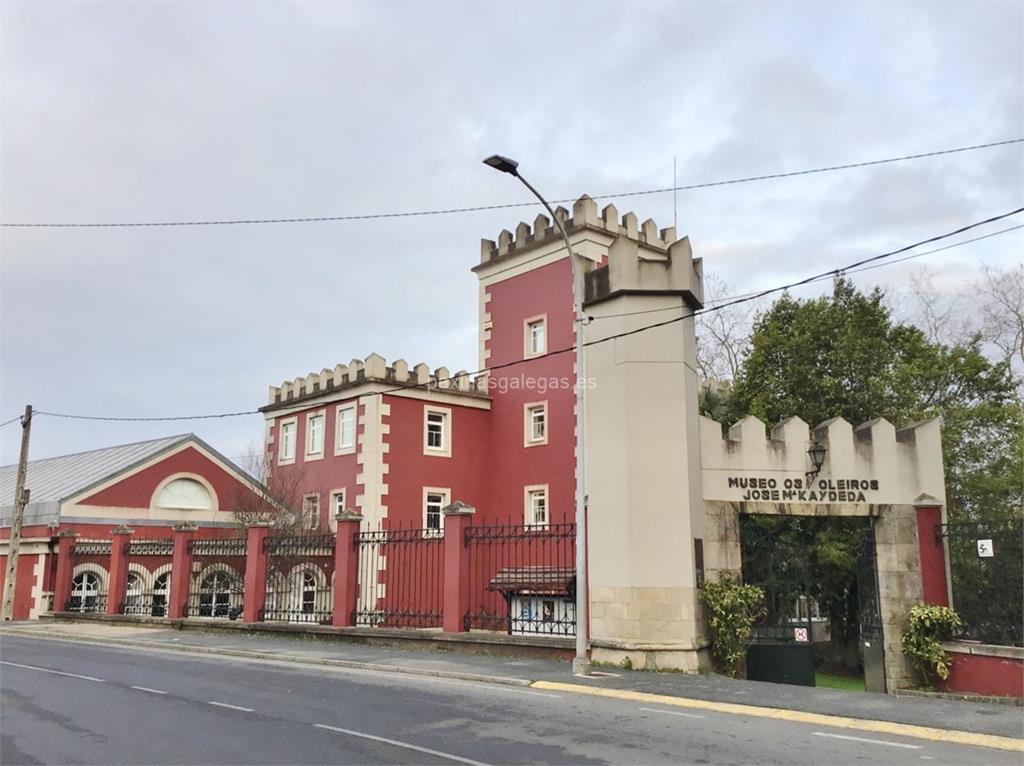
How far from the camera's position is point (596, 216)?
31.3m

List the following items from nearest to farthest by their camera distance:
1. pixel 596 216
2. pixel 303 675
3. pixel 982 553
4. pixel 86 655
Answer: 1. pixel 982 553
2. pixel 303 675
3. pixel 86 655
4. pixel 596 216

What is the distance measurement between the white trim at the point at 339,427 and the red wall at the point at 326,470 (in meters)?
0.08

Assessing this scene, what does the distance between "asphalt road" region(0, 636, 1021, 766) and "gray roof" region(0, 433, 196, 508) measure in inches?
843

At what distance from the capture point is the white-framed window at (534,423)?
31719 millimetres

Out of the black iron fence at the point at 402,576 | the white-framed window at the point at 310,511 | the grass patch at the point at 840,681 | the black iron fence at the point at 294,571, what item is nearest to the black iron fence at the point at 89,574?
the white-framed window at the point at 310,511

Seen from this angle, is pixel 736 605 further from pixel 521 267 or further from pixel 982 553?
pixel 521 267

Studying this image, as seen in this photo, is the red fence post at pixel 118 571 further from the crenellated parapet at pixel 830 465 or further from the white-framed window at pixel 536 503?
the crenellated parapet at pixel 830 465

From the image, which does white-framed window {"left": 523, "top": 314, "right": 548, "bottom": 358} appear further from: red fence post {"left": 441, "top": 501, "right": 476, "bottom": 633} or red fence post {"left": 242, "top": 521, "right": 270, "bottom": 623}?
red fence post {"left": 441, "top": 501, "right": 476, "bottom": 633}

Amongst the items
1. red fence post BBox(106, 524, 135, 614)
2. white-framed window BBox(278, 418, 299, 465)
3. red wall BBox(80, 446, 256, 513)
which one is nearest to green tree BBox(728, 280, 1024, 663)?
white-framed window BBox(278, 418, 299, 465)

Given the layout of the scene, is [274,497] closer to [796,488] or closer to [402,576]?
[402,576]

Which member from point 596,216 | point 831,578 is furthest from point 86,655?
point 596,216

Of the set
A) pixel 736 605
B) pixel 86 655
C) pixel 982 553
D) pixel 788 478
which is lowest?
pixel 86 655

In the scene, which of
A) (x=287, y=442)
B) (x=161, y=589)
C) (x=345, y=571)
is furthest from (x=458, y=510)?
(x=287, y=442)

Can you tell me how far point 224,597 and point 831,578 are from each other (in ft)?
62.0
